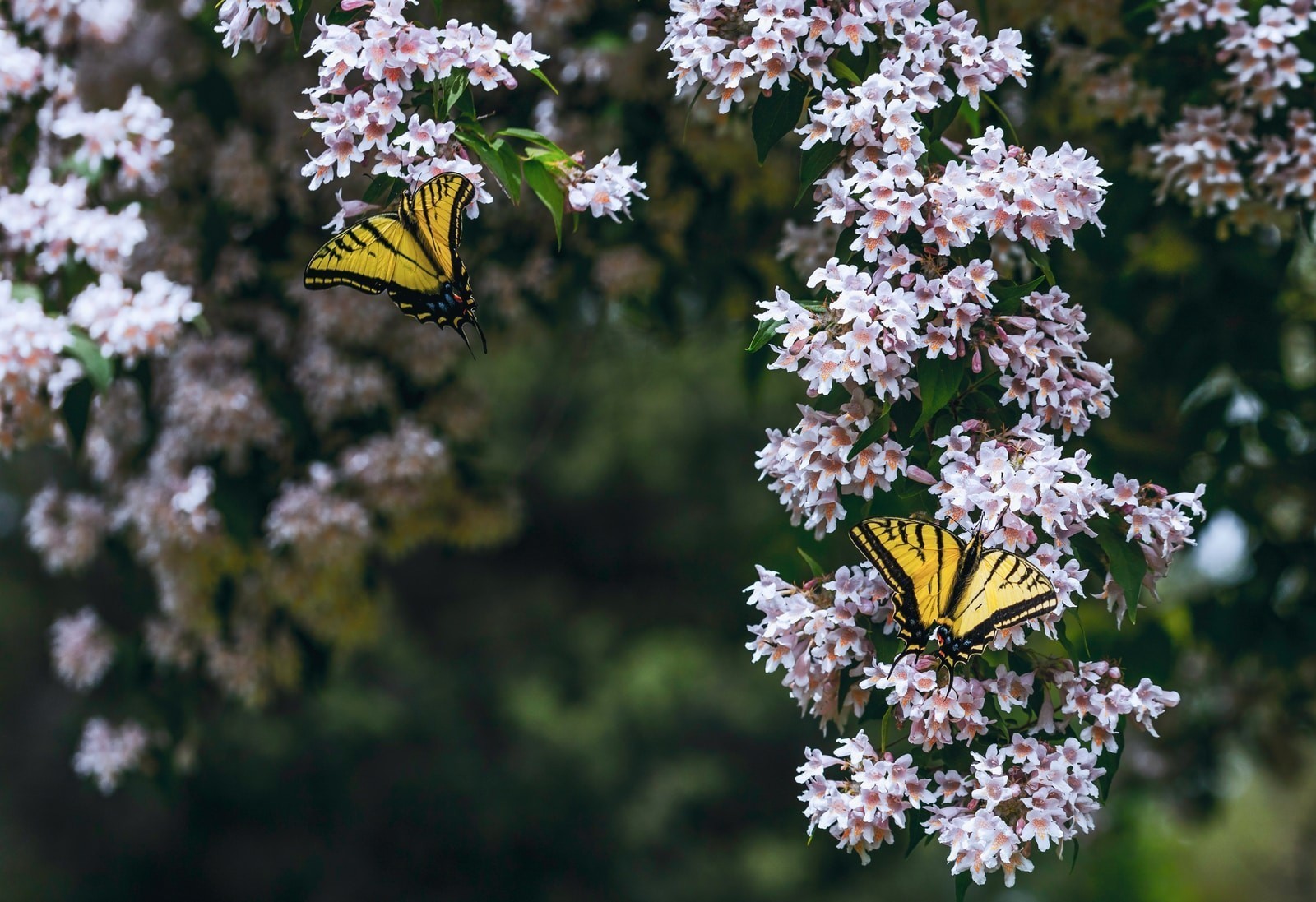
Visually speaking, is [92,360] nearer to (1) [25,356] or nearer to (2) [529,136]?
(1) [25,356]

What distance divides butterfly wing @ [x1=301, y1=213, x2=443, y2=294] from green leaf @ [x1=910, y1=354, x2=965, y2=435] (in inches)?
31.4

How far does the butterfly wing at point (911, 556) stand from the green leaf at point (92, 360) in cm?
158

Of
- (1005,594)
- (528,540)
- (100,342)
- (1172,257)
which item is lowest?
(1005,594)

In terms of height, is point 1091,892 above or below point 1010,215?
above

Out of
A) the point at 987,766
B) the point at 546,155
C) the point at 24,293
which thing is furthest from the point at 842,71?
the point at 24,293

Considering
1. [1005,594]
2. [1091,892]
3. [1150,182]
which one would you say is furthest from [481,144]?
→ [1091,892]

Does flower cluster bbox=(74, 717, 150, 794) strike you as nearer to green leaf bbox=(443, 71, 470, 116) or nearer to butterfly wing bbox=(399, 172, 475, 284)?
butterfly wing bbox=(399, 172, 475, 284)

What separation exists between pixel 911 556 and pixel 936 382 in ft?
0.77

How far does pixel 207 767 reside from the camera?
418 inches

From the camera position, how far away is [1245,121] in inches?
95.2

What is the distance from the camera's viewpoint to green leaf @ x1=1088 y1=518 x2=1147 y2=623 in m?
1.66

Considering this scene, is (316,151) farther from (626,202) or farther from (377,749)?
(377,749)

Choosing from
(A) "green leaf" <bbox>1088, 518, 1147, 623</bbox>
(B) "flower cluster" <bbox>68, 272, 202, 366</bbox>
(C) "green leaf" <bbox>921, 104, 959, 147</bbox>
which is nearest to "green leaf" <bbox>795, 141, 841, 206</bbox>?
(C) "green leaf" <bbox>921, 104, 959, 147</bbox>

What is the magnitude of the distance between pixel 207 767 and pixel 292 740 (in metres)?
0.83
